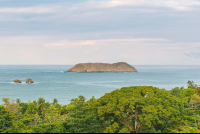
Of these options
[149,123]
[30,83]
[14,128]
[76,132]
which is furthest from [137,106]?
[30,83]

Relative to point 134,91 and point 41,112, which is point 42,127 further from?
point 41,112

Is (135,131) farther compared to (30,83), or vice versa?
(30,83)

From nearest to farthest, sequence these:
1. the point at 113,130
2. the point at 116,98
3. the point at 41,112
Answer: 1. the point at 113,130
2. the point at 116,98
3. the point at 41,112

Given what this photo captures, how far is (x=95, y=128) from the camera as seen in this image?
2094 cm

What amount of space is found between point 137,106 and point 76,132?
648 centimetres

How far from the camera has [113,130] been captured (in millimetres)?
19422

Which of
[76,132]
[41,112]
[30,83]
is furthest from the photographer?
[30,83]

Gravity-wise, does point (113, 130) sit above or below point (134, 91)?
below

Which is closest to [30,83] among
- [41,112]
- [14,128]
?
[41,112]

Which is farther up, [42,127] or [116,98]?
[116,98]

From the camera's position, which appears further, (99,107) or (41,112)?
(41,112)

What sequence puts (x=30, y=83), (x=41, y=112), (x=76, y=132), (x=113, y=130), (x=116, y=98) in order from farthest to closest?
(x=30, y=83)
(x=41, y=112)
(x=116, y=98)
(x=76, y=132)
(x=113, y=130)

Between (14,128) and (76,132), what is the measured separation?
6232 millimetres

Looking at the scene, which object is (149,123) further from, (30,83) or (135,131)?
(30,83)
